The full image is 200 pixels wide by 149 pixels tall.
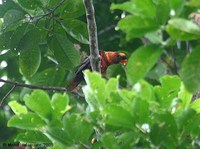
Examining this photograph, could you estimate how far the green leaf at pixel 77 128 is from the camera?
190 centimetres

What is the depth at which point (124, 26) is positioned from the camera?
152cm

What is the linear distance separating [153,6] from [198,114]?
Answer: 0.56 metres

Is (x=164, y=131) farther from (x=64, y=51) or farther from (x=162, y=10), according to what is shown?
(x=64, y=51)

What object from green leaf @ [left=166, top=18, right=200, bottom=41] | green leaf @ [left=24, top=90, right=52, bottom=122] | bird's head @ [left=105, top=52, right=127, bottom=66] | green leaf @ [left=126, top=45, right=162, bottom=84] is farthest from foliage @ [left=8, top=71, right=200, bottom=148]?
bird's head @ [left=105, top=52, right=127, bottom=66]

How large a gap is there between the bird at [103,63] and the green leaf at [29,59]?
0.49 meters

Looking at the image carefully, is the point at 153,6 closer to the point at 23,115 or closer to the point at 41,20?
the point at 23,115

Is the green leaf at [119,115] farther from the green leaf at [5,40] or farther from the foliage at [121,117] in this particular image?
the green leaf at [5,40]

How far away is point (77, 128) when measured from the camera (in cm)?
191

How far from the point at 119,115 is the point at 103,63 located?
1.94 meters

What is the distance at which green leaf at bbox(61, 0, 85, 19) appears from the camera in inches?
112

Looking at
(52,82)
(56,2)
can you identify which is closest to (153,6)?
(56,2)

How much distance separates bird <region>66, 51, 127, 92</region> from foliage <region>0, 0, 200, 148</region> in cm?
38

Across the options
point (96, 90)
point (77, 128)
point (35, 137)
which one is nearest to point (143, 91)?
point (96, 90)

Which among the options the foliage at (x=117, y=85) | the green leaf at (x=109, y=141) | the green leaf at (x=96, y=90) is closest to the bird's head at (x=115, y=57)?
the foliage at (x=117, y=85)
